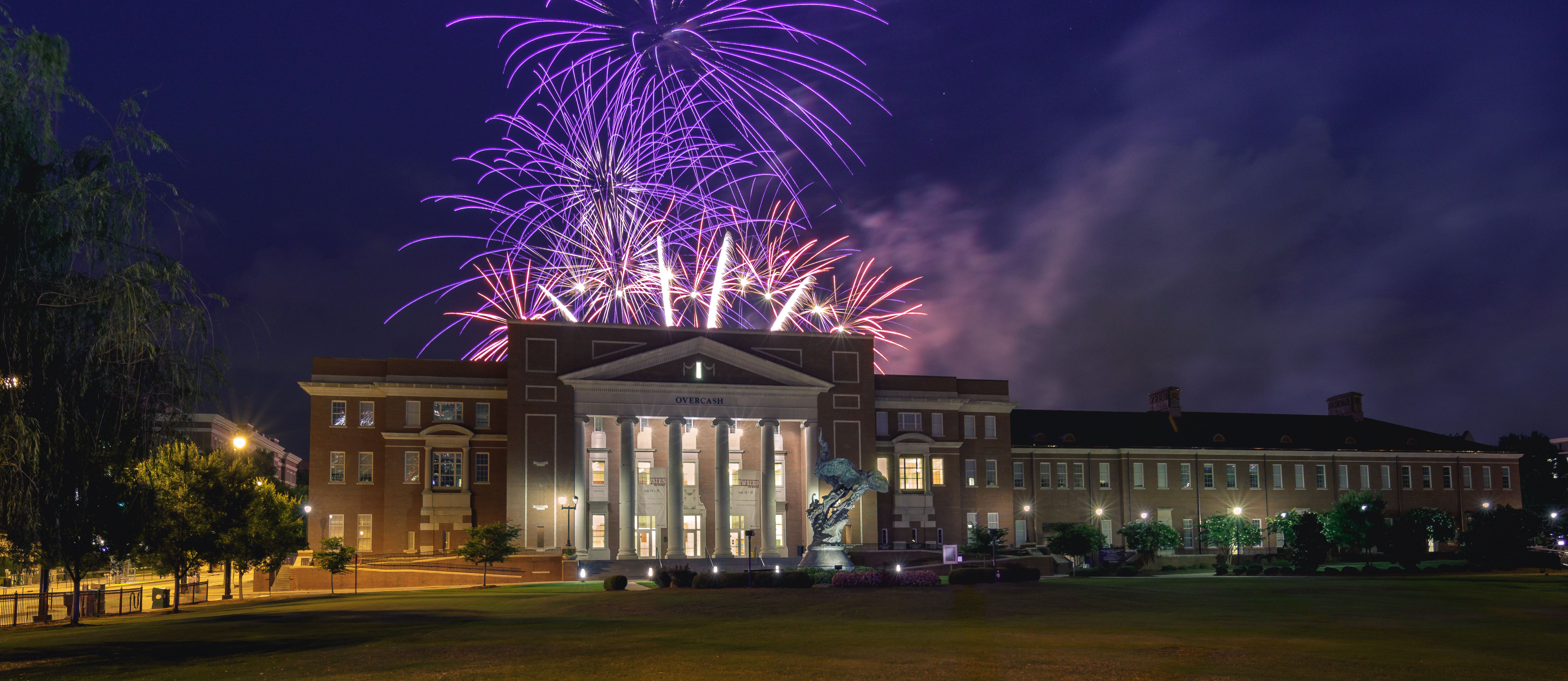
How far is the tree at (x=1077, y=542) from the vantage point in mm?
67688

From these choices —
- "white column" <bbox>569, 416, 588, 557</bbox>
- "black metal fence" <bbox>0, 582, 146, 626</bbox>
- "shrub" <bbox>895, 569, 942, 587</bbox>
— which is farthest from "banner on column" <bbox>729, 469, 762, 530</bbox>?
"black metal fence" <bbox>0, 582, 146, 626</bbox>

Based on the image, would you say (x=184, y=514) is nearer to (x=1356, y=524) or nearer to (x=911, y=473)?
(x=911, y=473)

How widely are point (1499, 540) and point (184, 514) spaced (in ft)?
195

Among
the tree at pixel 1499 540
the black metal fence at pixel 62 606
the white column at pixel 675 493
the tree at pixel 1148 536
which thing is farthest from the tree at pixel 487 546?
the tree at pixel 1499 540

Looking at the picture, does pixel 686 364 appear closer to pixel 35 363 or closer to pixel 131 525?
pixel 131 525

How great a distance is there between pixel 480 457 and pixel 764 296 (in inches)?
883

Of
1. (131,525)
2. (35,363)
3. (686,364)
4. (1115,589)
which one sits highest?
(686,364)

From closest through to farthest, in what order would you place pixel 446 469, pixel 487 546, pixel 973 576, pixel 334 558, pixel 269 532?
pixel 973 576, pixel 269 532, pixel 334 558, pixel 487 546, pixel 446 469

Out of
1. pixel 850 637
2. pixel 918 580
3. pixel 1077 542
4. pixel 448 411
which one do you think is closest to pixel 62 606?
pixel 850 637

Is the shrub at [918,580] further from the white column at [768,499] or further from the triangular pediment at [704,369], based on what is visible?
the triangular pediment at [704,369]

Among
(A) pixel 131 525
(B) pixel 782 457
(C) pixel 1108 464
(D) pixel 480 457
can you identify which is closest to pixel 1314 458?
(C) pixel 1108 464

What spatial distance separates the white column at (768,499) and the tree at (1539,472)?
66.4 meters

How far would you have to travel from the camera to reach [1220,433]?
9050cm

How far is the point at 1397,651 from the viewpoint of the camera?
23.7 m
